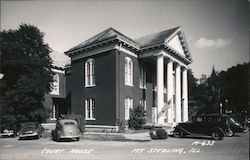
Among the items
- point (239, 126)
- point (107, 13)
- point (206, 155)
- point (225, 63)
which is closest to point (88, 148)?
point (206, 155)

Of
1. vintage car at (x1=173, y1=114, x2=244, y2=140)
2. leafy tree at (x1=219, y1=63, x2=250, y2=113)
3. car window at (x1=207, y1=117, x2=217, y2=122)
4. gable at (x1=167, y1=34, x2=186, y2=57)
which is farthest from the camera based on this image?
gable at (x1=167, y1=34, x2=186, y2=57)

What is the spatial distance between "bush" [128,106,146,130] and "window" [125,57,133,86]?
241cm

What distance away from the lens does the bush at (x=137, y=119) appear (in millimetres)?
21812

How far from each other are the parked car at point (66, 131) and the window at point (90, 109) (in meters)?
6.07

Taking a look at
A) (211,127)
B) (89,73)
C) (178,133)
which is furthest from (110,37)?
(211,127)

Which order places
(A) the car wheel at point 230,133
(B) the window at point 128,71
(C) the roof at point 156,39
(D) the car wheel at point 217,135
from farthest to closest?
1. (B) the window at point 128,71
2. (C) the roof at point 156,39
3. (A) the car wheel at point 230,133
4. (D) the car wheel at point 217,135

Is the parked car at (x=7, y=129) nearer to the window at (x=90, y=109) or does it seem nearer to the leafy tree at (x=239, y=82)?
the window at (x=90, y=109)

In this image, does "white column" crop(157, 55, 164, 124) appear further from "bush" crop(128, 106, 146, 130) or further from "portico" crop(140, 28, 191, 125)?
"bush" crop(128, 106, 146, 130)

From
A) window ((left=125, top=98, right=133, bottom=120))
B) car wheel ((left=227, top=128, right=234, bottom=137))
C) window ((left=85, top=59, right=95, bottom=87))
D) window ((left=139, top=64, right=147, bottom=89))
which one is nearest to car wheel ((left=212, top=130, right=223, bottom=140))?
car wheel ((left=227, top=128, right=234, bottom=137))

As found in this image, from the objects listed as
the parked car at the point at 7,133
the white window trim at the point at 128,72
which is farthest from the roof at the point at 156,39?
the parked car at the point at 7,133

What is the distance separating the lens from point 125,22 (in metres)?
11.7

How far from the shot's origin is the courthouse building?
21.5m

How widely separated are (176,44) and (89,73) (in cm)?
819

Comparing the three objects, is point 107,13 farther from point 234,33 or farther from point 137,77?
point 137,77
